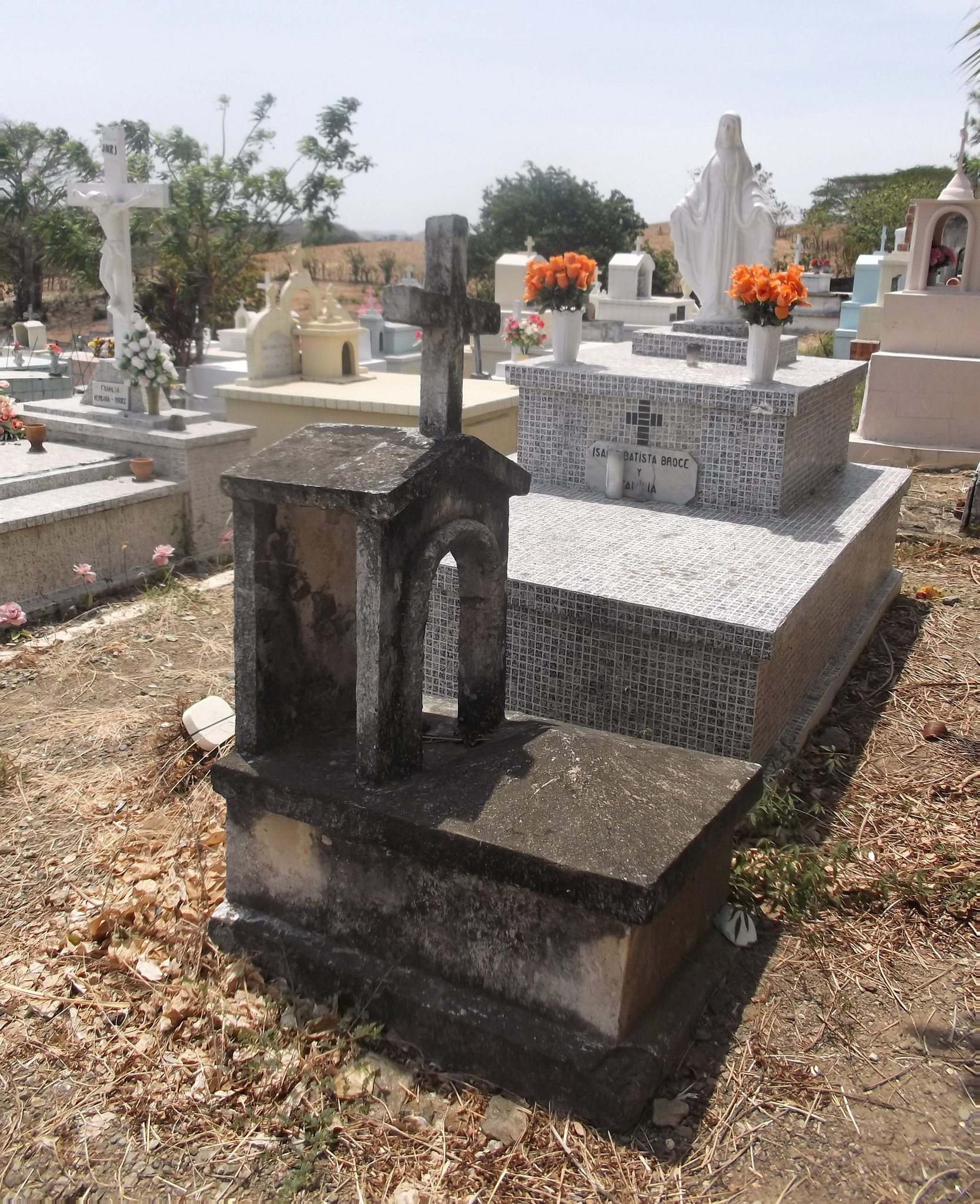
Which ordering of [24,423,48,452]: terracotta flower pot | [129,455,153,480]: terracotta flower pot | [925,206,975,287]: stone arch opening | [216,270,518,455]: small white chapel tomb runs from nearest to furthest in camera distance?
[129,455,153,480]: terracotta flower pot, [24,423,48,452]: terracotta flower pot, [216,270,518,455]: small white chapel tomb, [925,206,975,287]: stone arch opening

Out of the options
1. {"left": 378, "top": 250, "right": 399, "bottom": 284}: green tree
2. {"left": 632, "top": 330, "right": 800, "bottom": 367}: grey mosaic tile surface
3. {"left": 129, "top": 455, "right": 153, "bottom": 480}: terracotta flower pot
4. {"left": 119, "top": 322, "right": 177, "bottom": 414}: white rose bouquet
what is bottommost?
{"left": 129, "top": 455, "right": 153, "bottom": 480}: terracotta flower pot

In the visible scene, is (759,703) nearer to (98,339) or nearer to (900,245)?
(98,339)

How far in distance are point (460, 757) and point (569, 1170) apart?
3.65 feet

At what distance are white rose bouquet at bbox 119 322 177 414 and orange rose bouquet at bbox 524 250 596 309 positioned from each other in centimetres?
324

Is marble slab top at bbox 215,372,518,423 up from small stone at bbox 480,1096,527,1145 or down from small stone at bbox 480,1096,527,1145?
up

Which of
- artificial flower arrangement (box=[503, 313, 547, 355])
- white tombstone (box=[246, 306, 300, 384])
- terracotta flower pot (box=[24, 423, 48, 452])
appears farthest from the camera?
artificial flower arrangement (box=[503, 313, 547, 355])

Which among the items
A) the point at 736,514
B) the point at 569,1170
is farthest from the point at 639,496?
the point at 569,1170

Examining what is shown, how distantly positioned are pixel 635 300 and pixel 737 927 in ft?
57.3

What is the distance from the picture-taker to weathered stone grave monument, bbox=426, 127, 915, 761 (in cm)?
405

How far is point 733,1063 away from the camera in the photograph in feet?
9.11

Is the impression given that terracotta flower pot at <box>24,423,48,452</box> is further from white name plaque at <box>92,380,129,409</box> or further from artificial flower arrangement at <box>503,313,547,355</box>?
artificial flower arrangement at <box>503,313,547,355</box>

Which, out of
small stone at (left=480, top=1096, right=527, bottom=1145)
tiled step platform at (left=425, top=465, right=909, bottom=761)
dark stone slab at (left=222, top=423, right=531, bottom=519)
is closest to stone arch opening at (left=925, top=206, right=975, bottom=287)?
tiled step platform at (left=425, top=465, right=909, bottom=761)

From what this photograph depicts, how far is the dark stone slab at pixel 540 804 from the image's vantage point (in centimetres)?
258

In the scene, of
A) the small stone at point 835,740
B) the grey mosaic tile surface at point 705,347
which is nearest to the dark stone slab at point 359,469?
the small stone at point 835,740
